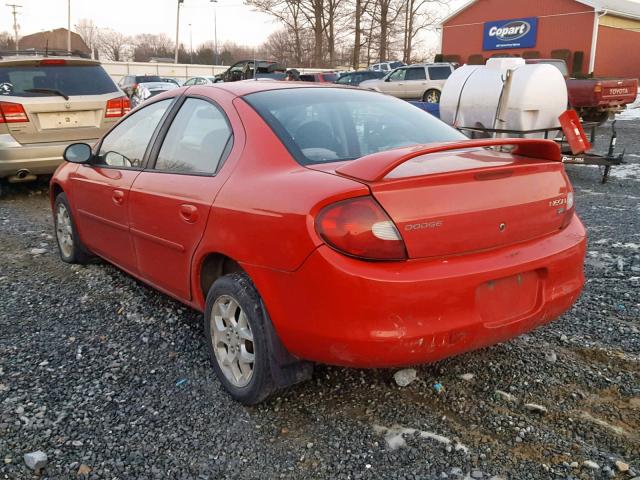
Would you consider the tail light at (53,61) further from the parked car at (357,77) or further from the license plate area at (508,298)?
the parked car at (357,77)

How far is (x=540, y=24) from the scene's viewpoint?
36.4 m

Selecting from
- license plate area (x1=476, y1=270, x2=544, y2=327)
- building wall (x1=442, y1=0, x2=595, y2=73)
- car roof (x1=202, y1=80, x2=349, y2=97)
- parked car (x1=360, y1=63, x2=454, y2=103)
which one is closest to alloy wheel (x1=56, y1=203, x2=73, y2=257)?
car roof (x1=202, y1=80, x2=349, y2=97)

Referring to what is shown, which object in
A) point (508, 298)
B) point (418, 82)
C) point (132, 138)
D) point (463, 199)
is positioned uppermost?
point (418, 82)

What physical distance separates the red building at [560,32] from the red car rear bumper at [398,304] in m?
36.0

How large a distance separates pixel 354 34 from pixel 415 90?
23.4m

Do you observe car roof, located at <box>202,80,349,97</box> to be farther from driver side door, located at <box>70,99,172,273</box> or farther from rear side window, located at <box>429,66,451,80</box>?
rear side window, located at <box>429,66,451,80</box>

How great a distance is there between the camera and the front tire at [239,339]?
2656mm

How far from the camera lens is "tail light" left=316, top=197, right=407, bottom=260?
7.62ft

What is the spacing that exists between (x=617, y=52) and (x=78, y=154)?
128ft

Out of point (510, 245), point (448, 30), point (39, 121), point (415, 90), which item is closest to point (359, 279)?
point (510, 245)

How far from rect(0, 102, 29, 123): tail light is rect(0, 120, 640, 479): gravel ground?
144 inches

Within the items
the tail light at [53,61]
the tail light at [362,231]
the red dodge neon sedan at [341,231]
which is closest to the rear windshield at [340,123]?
the red dodge neon sedan at [341,231]

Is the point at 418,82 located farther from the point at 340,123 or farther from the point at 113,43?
the point at 113,43

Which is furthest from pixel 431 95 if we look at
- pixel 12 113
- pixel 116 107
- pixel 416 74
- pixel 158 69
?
pixel 158 69
